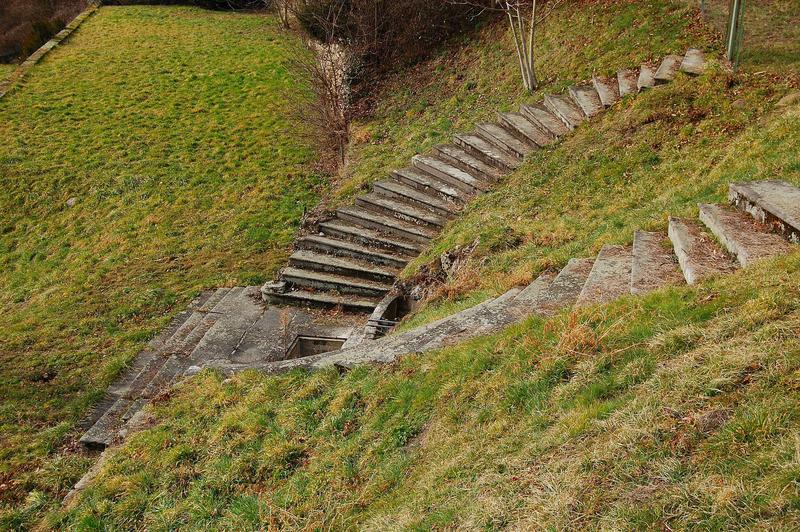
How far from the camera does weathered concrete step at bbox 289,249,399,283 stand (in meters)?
10.5

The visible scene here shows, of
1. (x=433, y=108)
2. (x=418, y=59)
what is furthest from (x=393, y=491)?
(x=418, y=59)

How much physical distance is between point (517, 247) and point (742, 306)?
181 inches

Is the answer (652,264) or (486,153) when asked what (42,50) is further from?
(652,264)

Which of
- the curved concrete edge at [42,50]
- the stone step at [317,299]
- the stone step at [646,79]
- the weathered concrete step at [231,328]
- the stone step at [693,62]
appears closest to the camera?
the weathered concrete step at [231,328]

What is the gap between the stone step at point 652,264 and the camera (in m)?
5.43

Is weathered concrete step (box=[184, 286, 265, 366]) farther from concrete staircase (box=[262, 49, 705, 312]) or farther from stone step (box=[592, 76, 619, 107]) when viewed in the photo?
stone step (box=[592, 76, 619, 107])

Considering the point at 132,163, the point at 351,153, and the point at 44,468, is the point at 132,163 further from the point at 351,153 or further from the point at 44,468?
the point at 44,468

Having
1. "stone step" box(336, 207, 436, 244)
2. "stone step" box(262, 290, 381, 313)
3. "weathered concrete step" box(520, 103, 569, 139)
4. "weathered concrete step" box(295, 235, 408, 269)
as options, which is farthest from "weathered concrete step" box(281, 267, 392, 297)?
"weathered concrete step" box(520, 103, 569, 139)

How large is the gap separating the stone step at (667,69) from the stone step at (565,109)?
4.75 ft

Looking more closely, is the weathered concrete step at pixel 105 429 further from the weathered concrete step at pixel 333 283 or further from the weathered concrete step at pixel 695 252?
the weathered concrete step at pixel 695 252

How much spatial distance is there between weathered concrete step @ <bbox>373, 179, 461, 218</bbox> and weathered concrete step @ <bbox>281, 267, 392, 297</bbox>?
200 centimetres

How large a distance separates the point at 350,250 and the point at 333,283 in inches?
33.8

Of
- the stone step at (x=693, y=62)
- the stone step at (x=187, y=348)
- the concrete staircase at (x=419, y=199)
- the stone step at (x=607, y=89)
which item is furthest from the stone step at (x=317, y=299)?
the stone step at (x=693, y=62)

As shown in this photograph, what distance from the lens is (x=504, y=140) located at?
12562mm
